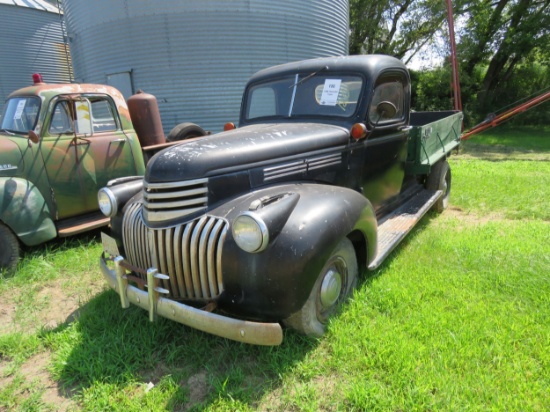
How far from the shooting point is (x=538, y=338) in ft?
7.97

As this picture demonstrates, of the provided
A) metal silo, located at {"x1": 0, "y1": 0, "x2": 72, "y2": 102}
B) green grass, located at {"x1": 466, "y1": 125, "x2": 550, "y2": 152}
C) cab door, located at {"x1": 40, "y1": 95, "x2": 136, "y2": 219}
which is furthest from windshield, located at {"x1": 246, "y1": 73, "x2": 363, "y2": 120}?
metal silo, located at {"x1": 0, "y1": 0, "x2": 72, "y2": 102}

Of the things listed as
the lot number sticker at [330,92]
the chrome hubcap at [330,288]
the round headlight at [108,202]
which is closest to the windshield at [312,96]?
the lot number sticker at [330,92]

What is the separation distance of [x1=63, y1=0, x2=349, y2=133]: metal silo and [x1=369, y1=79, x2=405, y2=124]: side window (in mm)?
6706

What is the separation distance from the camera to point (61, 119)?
14.4ft

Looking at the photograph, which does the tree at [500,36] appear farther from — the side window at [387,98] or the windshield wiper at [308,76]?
the windshield wiper at [308,76]

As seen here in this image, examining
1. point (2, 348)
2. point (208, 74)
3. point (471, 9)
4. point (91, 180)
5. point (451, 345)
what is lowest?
point (2, 348)

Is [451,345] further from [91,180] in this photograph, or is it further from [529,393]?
[91,180]

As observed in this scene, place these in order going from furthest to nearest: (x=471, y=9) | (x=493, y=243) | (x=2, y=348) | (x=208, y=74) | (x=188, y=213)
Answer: (x=471, y=9) < (x=208, y=74) < (x=493, y=243) < (x=2, y=348) < (x=188, y=213)

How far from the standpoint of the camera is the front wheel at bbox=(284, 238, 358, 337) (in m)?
2.37

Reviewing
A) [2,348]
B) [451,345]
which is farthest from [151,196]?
[451,345]

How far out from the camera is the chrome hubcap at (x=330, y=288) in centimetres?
246

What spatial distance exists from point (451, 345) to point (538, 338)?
58 cm

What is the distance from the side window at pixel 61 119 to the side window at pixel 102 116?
0.99 ft

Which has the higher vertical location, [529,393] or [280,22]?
[280,22]
